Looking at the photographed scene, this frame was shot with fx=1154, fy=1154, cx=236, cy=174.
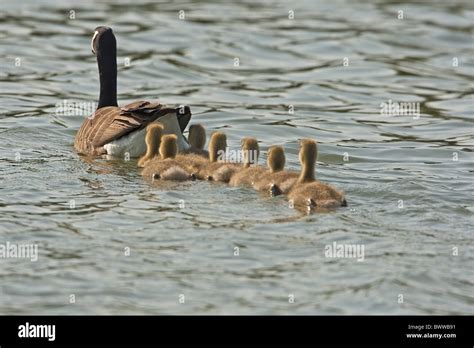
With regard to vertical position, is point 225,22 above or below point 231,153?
above

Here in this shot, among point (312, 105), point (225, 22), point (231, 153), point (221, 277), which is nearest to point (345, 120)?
point (312, 105)

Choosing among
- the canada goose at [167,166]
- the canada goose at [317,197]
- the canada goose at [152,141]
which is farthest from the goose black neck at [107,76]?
the canada goose at [317,197]

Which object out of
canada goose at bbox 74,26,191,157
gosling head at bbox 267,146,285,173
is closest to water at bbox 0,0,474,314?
canada goose at bbox 74,26,191,157

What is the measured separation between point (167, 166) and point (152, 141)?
3.12 ft

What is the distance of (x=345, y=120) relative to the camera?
1834 centimetres

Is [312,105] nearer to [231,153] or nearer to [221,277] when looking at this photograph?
[231,153]

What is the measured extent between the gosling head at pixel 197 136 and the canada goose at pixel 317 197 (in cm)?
298

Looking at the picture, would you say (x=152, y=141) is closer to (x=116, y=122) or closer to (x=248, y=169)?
(x=116, y=122)

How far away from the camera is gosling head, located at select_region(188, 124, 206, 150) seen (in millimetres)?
14695

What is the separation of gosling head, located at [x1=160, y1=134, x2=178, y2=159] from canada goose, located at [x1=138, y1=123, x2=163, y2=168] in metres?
0.34

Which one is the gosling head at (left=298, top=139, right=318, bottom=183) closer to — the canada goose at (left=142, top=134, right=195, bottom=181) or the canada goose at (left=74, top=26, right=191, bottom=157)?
the canada goose at (left=142, top=134, right=195, bottom=181)

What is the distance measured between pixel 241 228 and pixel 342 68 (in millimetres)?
11070

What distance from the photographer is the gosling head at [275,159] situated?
41.4 ft

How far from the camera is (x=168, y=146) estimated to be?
1354 cm
